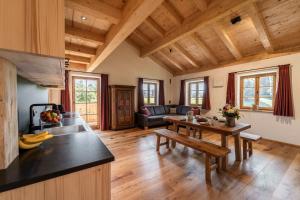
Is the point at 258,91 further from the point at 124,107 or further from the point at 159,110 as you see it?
the point at 124,107

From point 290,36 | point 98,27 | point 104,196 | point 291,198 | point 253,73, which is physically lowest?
point 291,198

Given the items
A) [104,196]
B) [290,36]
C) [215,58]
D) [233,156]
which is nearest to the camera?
[104,196]

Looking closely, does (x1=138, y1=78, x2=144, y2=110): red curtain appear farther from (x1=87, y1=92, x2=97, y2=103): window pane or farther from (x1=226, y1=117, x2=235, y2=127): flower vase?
(x1=226, y1=117, x2=235, y2=127): flower vase

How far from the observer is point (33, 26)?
0.55 meters

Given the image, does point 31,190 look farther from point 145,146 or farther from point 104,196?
point 145,146

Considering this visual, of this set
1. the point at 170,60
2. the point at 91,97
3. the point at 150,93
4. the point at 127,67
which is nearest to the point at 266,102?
the point at 170,60

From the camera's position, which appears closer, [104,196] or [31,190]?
[31,190]

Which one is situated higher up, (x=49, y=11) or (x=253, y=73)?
(x=253, y=73)

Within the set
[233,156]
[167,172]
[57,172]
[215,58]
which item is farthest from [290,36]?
[57,172]

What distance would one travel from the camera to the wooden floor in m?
1.73

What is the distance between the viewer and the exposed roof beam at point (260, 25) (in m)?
2.69

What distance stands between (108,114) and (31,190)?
437 cm

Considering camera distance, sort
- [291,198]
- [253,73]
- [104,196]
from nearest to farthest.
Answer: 1. [104,196]
2. [291,198]
3. [253,73]

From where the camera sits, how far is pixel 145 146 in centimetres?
332
